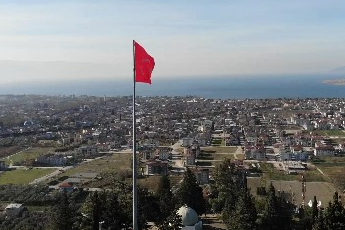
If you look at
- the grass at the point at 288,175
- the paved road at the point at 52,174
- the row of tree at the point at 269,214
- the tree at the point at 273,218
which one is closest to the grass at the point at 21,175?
the paved road at the point at 52,174

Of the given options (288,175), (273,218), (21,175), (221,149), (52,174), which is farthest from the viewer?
(221,149)

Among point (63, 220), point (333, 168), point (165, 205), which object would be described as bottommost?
point (333, 168)

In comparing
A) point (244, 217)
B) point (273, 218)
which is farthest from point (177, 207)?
point (273, 218)

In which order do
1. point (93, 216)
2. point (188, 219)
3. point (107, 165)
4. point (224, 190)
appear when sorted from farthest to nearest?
1. point (107, 165)
2. point (224, 190)
3. point (188, 219)
4. point (93, 216)

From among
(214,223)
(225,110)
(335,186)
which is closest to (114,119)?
(225,110)

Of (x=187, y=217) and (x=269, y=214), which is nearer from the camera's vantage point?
(x=187, y=217)

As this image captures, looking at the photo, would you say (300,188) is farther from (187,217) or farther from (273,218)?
(187,217)

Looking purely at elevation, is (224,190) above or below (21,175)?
above

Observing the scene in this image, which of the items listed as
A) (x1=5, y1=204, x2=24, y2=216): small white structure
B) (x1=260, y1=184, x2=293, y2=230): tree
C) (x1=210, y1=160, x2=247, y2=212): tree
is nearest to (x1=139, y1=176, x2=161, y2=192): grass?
(x1=210, y1=160, x2=247, y2=212): tree
